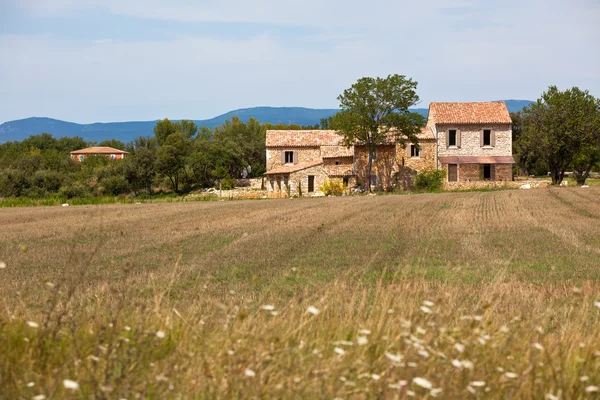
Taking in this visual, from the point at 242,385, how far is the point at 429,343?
1.61 metres

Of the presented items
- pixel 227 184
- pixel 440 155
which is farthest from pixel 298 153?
pixel 440 155

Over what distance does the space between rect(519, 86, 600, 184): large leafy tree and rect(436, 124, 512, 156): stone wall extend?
217cm

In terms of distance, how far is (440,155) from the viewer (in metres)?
65.1

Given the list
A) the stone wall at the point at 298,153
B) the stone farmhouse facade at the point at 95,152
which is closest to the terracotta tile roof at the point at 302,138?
the stone wall at the point at 298,153

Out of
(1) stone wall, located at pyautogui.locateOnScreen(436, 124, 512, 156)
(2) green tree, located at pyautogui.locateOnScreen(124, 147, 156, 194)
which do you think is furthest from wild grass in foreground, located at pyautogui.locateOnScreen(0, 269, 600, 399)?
(2) green tree, located at pyautogui.locateOnScreen(124, 147, 156, 194)

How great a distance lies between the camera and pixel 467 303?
9172 millimetres

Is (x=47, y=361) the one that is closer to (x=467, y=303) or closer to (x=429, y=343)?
(x=429, y=343)

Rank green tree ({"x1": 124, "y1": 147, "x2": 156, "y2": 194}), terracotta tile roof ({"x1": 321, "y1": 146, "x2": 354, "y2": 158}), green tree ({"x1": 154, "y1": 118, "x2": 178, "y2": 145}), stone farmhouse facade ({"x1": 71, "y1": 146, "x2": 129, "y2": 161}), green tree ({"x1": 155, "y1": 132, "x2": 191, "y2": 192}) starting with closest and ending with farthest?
1. terracotta tile roof ({"x1": 321, "y1": 146, "x2": 354, "y2": 158})
2. green tree ({"x1": 124, "y1": 147, "x2": 156, "y2": 194})
3. green tree ({"x1": 155, "y1": 132, "x2": 191, "y2": 192})
4. green tree ({"x1": 154, "y1": 118, "x2": 178, "y2": 145})
5. stone farmhouse facade ({"x1": 71, "y1": 146, "x2": 129, "y2": 161})

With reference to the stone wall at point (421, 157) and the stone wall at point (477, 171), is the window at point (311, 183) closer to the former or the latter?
the stone wall at point (421, 157)

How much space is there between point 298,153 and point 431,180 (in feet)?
49.5

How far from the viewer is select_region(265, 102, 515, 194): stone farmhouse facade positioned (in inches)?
2509

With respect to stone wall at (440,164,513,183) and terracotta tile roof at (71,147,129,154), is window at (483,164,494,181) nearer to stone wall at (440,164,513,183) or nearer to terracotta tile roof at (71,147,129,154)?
stone wall at (440,164,513,183)

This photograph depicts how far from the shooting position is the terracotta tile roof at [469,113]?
64875mm

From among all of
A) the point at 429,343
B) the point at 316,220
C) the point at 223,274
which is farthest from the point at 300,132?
the point at 429,343
